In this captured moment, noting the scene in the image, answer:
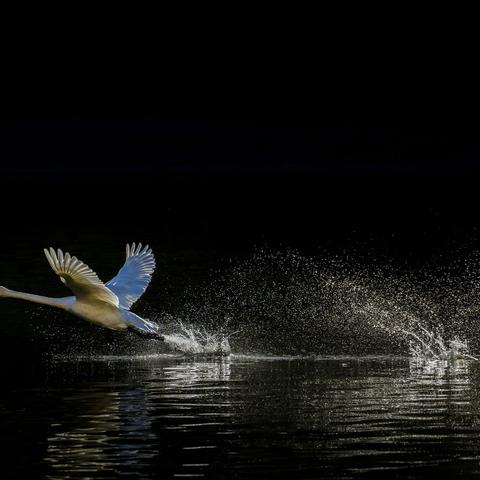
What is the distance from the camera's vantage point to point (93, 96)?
207 feet

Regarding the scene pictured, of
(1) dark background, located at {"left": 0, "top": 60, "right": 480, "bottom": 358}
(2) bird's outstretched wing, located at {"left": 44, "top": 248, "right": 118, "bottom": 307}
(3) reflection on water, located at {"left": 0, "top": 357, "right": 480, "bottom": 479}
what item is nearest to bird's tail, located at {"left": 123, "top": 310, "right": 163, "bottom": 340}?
(2) bird's outstretched wing, located at {"left": 44, "top": 248, "right": 118, "bottom": 307}

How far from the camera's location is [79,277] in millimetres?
21406

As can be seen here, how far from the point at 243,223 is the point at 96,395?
23.4 meters

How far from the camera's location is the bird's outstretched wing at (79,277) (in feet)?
68.8

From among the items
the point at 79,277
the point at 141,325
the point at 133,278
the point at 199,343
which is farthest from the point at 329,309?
the point at 79,277

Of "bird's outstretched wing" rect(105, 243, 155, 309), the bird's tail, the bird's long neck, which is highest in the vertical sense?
"bird's outstretched wing" rect(105, 243, 155, 309)

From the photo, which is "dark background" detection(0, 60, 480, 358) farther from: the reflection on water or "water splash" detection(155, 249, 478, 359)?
the reflection on water

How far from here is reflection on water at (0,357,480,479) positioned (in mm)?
16453

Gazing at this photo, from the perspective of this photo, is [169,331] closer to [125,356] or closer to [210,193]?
[125,356]

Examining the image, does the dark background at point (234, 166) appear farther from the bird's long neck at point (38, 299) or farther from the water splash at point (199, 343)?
the bird's long neck at point (38, 299)

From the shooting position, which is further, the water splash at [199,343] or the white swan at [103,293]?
the water splash at [199,343]

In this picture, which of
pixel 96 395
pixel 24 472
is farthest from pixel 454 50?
pixel 24 472

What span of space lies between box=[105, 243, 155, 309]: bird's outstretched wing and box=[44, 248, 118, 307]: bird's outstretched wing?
107cm

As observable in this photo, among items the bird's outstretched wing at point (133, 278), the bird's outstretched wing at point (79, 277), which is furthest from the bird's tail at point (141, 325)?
the bird's outstretched wing at point (133, 278)
